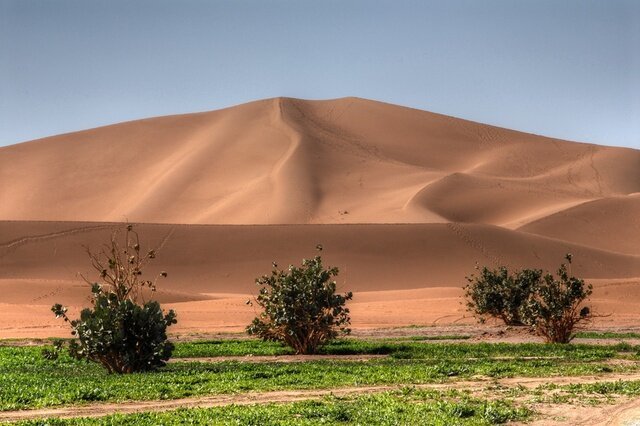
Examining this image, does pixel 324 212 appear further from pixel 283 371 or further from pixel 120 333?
pixel 120 333

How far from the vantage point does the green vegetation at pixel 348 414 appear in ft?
41.0

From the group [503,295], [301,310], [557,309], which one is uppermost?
[503,295]

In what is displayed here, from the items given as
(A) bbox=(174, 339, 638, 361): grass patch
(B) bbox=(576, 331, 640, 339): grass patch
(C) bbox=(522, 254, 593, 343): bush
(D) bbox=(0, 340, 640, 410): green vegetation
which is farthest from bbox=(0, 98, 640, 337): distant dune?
(D) bbox=(0, 340, 640, 410): green vegetation

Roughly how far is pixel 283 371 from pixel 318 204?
78253 mm

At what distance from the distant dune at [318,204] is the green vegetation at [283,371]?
14975 millimetres

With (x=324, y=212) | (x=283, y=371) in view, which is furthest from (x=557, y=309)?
(x=324, y=212)

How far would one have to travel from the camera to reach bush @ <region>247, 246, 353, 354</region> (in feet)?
81.1

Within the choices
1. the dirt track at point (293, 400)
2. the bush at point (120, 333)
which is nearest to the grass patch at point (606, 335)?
the dirt track at point (293, 400)

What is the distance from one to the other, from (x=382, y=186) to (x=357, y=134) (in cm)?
2233

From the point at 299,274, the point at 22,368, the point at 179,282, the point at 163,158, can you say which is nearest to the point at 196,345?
the point at 299,274

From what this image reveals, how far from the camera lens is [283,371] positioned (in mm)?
18844

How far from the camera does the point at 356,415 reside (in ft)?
42.6

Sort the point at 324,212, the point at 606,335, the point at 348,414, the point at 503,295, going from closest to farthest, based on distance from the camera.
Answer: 1. the point at 348,414
2. the point at 606,335
3. the point at 503,295
4. the point at 324,212

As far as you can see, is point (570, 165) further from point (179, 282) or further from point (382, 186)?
point (179, 282)
